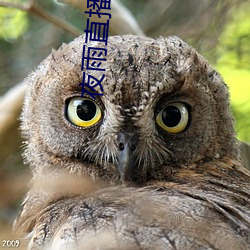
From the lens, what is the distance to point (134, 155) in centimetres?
184

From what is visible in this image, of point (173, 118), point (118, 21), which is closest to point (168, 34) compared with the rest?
point (118, 21)

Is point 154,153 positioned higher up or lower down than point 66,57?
A: lower down

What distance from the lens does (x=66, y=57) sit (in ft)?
6.70

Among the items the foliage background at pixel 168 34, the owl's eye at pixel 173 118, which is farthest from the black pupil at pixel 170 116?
the foliage background at pixel 168 34

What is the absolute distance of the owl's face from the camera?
72.1 inches

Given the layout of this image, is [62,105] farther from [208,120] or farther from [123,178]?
[208,120]

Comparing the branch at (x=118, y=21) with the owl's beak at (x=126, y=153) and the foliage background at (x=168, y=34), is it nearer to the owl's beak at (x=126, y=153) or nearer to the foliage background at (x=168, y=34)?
the foliage background at (x=168, y=34)

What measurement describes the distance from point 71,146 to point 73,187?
267mm

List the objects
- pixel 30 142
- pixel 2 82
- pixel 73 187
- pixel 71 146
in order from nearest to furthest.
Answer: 1. pixel 73 187
2. pixel 71 146
3. pixel 30 142
4. pixel 2 82

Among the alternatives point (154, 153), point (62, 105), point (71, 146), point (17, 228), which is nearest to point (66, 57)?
point (62, 105)

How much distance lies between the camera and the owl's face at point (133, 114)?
1.83 metres

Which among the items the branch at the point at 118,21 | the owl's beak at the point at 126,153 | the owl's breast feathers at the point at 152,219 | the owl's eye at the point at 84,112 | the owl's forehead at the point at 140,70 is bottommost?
the owl's breast feathers at the point at 152,219

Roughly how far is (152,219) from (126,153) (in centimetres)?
30

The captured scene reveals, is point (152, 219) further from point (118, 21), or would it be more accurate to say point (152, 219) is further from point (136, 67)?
point (118, 21)
